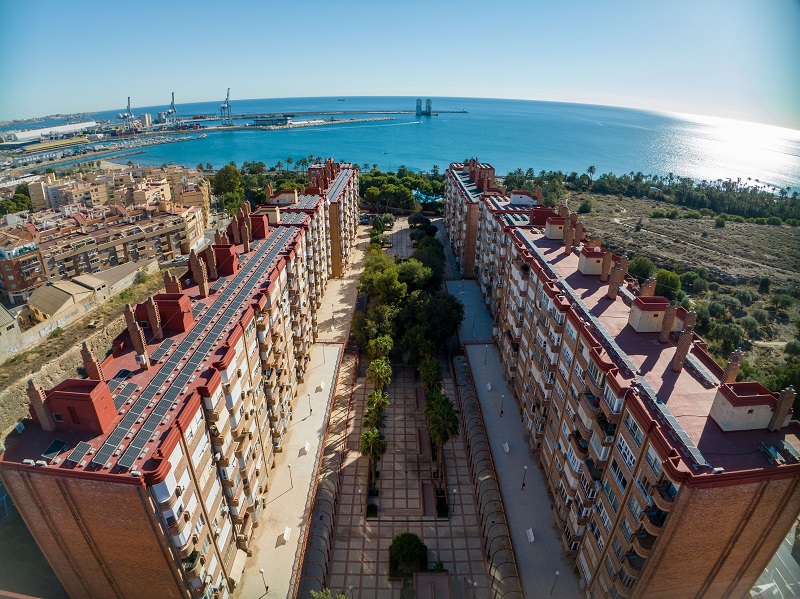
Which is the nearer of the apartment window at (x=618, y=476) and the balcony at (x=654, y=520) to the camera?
the balcony at (x=654, y=520)

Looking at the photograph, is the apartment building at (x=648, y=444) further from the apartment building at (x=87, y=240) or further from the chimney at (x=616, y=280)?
the apartment building at (x=87, y=240)

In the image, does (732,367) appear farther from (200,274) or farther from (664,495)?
(200,274)

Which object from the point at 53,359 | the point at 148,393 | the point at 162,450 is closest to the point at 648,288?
the point at 162,450

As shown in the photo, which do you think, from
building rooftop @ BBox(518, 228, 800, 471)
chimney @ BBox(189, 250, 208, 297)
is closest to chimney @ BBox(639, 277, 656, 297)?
building rooftop @ BBox(518, 228, 800, 471)

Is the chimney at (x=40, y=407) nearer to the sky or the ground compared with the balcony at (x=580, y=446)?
nearer to the sky

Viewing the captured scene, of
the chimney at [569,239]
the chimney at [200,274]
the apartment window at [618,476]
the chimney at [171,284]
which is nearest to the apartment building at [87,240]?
the chimney at [200,274]

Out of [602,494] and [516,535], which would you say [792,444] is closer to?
[602,494]
